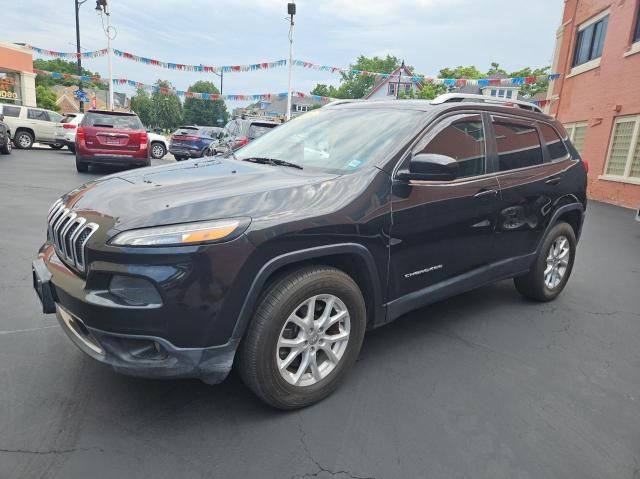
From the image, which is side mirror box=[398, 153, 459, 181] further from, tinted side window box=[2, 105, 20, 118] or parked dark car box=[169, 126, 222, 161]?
tinted side window box=[2, 105, 20, 118]

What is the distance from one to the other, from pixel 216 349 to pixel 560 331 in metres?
2.97

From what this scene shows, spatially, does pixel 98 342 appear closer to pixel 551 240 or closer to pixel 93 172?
pixel 551 240

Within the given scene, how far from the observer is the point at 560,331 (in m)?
3.77

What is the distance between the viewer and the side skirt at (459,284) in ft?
9.70

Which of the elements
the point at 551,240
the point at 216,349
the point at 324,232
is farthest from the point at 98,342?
the point at 551,240

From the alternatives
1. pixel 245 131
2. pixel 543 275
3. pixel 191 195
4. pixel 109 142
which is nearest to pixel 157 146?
pixel 245 131

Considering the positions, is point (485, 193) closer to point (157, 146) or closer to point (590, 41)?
point (590, 41)

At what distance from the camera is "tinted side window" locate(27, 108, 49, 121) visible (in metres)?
18.9

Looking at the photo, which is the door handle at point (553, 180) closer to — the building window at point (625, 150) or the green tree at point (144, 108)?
the building window at point (625, 150)

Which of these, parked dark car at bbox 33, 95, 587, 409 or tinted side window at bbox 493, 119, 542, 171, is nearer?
parked dark car at bbox 33, 95, 587, 409

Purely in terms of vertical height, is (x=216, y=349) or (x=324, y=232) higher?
(x=324, y=232)

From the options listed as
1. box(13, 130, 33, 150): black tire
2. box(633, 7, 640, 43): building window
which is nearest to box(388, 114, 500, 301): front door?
box(633, 7, 640, 43): building window

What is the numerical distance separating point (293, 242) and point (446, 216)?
1280 mm

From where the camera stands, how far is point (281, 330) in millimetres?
2324
